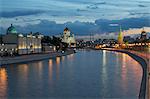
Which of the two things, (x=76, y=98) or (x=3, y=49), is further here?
(x=3, y=49)

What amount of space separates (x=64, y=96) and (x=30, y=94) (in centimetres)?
187

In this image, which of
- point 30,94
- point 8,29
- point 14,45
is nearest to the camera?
point 30,94

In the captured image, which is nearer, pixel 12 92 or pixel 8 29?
pixel 12 92

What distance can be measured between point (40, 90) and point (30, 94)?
1827 mm

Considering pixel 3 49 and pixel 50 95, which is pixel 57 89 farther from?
pixel 3 49

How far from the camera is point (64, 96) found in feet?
60.2

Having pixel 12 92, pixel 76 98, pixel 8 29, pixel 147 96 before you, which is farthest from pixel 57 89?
pixel 8 29

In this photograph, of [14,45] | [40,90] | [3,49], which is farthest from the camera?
[14,45]

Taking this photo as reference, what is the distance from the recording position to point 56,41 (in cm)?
14388

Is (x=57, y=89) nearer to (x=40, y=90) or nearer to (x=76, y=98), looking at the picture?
(x=40, y=90)

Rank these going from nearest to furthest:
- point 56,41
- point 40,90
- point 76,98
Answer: point 76,98
point 40,90
point 56,41

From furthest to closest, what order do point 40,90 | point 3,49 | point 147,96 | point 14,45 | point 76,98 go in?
point 14,45 < point 3,49 < point 40,90 < point 76,98 < point 147,96

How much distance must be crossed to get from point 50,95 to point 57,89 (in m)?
2.77

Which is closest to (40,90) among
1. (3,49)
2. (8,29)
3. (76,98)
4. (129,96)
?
(76,98)
